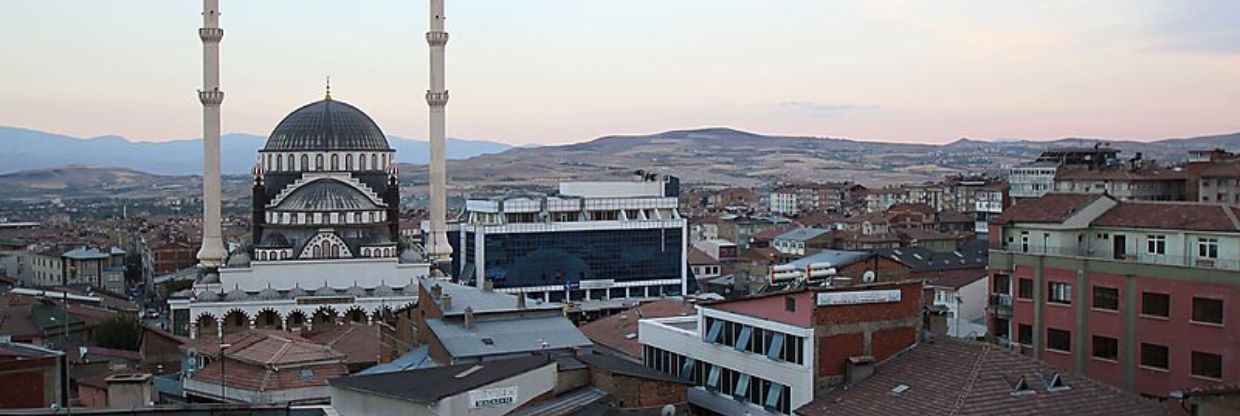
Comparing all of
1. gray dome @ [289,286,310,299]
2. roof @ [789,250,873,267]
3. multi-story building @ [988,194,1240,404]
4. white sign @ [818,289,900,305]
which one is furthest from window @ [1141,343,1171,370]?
gray dome @ [289,286,310,299]

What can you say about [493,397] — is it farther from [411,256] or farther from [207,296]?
[411,256]

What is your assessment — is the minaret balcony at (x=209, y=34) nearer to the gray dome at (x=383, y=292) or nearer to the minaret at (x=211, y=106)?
the minaret at (x=211, y=106)

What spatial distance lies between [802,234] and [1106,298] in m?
56.4

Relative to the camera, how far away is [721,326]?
2561cm

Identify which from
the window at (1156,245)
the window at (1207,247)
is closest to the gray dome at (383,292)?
the window at (1156,245)

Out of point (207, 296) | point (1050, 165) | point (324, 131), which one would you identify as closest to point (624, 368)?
point (207, 296)

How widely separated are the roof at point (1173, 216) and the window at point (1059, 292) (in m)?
1.69

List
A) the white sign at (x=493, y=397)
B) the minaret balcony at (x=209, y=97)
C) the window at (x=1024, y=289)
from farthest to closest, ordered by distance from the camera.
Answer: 1. the minaret balcony at (x=209, y=97)
2. the window at (x=1024, y=289)
3. the white sign at (x=493, y=397)

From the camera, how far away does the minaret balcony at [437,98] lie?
76.6 metres

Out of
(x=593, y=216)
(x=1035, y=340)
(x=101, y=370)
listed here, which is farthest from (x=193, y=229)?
(x=1035, y=340)

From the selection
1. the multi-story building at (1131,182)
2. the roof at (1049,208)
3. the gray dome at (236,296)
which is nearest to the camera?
the roof at (1049,208)

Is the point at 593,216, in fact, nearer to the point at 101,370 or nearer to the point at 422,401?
the point at 101,370

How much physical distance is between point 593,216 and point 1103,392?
53.7 meters

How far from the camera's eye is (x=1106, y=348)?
28.2 m
